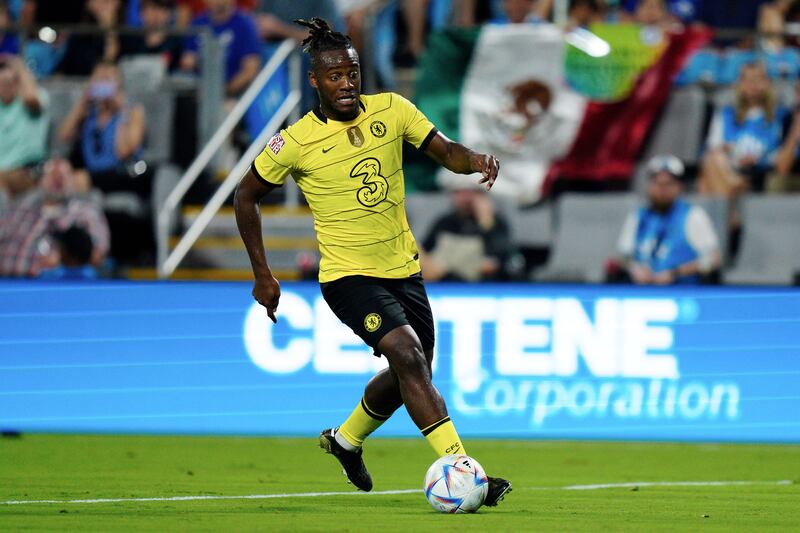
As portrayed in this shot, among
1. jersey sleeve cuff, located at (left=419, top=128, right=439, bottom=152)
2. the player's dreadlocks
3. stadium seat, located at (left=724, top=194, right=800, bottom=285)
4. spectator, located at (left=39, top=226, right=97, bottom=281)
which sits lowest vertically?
spectator, located at (left=39, top=226, right=97, bottom=281)

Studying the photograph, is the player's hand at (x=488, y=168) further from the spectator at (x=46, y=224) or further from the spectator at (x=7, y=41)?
the spectator at (x=7, y=41)

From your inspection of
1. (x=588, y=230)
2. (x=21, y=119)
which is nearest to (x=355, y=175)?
(x=588, y=230)

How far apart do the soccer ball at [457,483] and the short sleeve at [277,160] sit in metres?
1.72

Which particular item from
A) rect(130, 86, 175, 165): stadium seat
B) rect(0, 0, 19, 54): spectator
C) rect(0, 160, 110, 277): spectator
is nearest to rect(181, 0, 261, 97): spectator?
rect(130, 86, 175, 165): stadium seat

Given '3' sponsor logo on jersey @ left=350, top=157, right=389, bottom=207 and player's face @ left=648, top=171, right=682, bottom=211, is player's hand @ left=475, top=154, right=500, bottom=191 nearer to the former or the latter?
'3' sponsor logo on jersey @ left=350, top=157, right=389, bottom=207

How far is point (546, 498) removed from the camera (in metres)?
8.29

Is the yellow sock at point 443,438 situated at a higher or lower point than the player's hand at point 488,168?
lower

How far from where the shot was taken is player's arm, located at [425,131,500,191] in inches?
288

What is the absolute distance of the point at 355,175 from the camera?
7785 mm

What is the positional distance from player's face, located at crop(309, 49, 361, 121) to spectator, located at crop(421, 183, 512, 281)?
256 inches

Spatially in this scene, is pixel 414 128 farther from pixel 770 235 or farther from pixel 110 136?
pixel 110 136

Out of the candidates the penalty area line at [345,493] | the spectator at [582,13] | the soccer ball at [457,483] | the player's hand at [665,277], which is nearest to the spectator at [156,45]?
the spectator at [582,13]

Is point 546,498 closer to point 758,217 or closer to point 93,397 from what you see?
point 93,397

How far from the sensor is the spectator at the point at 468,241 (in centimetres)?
1419
